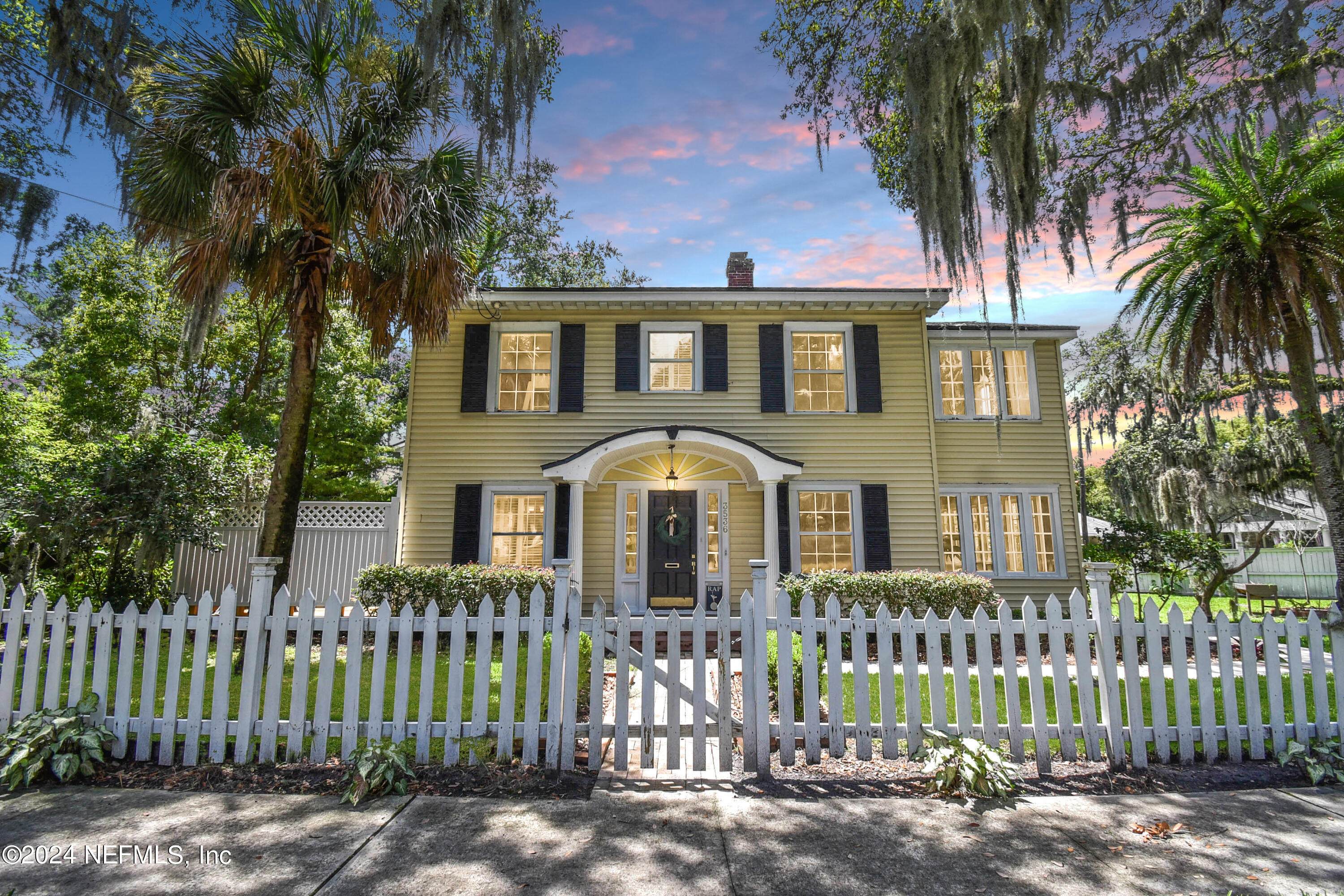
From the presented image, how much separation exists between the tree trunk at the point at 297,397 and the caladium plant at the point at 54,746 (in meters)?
2.54

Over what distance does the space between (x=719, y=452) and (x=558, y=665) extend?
6.15 m

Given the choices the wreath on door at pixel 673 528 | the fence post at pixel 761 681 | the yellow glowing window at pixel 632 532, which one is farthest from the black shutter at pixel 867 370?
the fence post at pixel 761 681

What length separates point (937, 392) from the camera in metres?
10.6

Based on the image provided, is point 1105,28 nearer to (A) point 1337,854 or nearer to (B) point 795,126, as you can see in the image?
(B) point 795,126

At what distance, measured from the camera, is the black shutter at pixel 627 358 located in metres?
10.2

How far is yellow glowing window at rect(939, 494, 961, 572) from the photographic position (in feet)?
33.2

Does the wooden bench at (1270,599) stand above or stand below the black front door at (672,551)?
below

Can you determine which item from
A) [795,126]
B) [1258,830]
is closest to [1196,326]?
[795,126]

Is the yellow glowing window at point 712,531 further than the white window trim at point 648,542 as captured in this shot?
Yes

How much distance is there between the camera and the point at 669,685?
142 inches

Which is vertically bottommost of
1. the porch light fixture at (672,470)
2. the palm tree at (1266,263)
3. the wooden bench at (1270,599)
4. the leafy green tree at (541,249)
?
the wooden bench at (1270,599)

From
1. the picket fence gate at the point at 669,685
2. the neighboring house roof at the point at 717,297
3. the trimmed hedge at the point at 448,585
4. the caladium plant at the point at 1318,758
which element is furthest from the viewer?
the neighboring house roof at the point at 717,297

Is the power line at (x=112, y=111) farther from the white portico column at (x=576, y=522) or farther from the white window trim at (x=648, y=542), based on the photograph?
the white window trim at (x=648, y=542)

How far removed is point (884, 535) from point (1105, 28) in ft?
22.2
